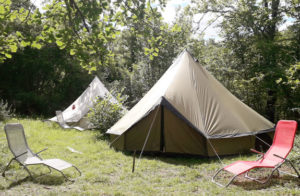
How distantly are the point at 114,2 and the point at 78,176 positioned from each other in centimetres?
308

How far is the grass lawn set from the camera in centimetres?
428

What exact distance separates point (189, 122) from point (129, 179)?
2063 mm

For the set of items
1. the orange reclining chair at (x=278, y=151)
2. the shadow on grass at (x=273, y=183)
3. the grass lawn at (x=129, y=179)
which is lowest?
the grass lawn at (x=129, y=179)

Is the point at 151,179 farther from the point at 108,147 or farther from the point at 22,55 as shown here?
the point at 22,55

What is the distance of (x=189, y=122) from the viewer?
640 cm

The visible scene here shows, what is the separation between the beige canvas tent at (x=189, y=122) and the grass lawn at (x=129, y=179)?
304 millimetres

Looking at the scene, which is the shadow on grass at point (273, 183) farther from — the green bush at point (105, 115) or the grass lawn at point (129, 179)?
the green bush at point (105, 115)

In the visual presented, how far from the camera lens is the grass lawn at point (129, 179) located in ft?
14.0

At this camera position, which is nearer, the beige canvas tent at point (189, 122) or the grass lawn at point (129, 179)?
the grass lawn at point (129, 179)

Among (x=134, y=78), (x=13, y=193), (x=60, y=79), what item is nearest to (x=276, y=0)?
(x=134, y=78)

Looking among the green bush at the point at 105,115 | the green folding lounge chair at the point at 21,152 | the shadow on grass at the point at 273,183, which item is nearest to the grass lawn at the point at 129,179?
the shadow on grass at the point at 273,183

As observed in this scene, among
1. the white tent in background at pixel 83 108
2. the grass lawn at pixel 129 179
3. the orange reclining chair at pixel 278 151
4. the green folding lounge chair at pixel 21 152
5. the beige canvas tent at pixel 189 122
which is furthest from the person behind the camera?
the white tent in background at pixel 83 108

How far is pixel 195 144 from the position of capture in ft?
21.5

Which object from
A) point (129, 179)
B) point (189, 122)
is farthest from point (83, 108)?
point (129, 179)
